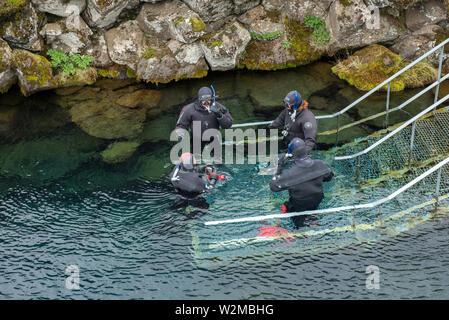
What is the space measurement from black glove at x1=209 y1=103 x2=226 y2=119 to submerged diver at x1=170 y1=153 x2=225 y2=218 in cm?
168

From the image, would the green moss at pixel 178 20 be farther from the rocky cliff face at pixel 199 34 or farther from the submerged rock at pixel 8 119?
the submerged rock at pixel 8 119

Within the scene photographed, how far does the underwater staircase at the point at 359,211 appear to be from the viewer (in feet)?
32.6

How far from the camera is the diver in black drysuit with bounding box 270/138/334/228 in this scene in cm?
947

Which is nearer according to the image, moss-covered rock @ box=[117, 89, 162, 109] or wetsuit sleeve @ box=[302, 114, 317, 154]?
wetsuit sleeve @ box=[302, 114, 317, 154]

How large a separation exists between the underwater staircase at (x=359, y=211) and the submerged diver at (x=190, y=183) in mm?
707

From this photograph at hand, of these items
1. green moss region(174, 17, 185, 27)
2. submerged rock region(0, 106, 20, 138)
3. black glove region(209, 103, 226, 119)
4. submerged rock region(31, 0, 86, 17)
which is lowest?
black glove region(209, 103, 226, 119)

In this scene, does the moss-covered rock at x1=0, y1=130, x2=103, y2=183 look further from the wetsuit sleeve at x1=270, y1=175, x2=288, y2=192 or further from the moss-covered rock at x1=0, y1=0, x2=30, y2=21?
the wetsuit sleeve at x1=270, y1=175, x2=288, y2=192

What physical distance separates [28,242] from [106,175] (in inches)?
121

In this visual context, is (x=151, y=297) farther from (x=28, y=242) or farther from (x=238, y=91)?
(x=238, y=91)

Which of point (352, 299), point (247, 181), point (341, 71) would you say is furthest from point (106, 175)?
point (341, 71)

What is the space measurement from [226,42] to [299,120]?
6661 mm

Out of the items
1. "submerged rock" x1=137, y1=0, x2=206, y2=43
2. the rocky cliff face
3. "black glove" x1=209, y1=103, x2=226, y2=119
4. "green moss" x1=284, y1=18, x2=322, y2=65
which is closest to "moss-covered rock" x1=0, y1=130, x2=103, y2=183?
the rocky cliff face

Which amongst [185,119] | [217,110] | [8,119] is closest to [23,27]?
[8,119]

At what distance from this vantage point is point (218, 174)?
12.2 m
